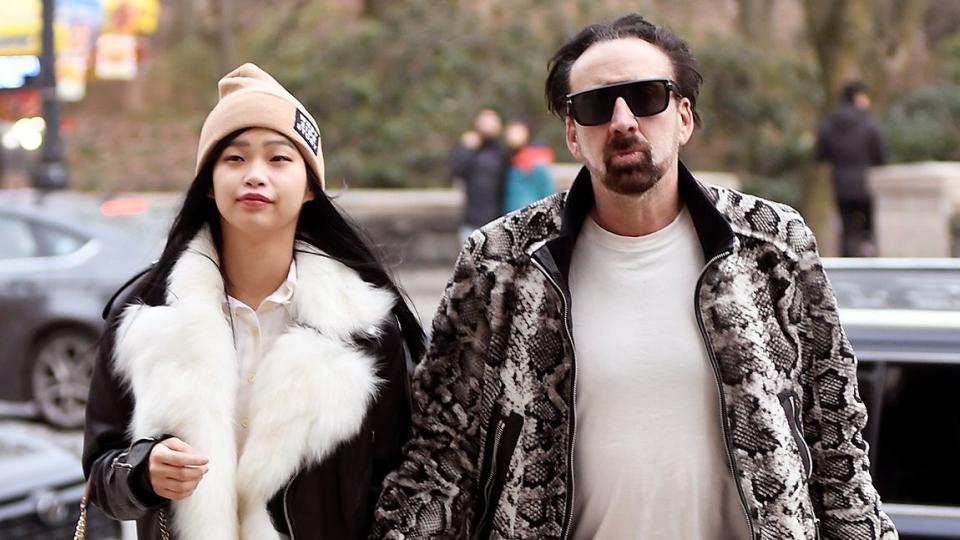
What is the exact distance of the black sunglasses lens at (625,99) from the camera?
2.84 metres

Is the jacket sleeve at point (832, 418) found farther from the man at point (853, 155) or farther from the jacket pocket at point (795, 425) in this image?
the man at point (853, 155)

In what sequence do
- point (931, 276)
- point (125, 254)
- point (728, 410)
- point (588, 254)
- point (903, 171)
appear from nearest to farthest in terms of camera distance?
point (728, 410), point (588, 254), point (931, 276), point (125, 254), point (903, 171)

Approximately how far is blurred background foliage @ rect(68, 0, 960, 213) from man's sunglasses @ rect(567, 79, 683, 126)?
16.4m

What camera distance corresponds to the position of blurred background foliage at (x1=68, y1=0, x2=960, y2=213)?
68.1ft

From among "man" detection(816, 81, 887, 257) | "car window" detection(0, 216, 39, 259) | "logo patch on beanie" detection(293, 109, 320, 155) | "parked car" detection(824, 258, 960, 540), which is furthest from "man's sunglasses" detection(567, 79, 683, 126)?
"man" detection(816, 81, 887, 257)

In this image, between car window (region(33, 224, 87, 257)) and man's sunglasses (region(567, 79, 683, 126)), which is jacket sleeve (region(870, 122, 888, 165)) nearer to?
car window (region(33, 224, 87, 257))

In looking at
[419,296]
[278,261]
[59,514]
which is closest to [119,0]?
[419,296]

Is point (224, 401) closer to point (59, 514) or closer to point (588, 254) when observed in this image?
point (588, 254)

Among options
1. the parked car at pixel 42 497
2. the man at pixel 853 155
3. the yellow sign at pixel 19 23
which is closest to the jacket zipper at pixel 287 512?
the parked car at pixel 42 497

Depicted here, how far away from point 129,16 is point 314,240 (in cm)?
2987

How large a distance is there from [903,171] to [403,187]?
29.0 ft

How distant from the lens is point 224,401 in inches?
112

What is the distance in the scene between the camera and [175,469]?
2654 mm

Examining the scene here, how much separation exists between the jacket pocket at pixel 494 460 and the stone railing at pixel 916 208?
42.4 ft
